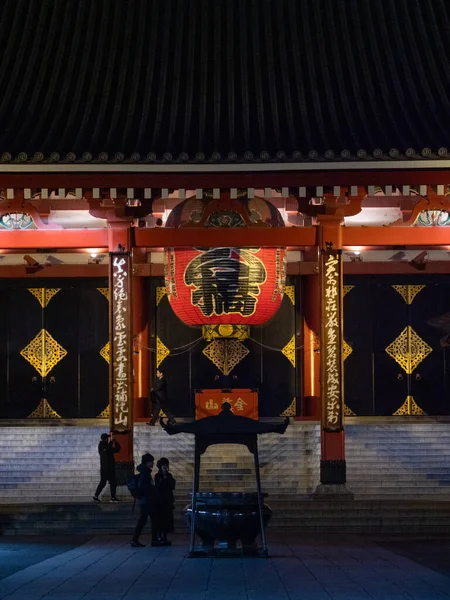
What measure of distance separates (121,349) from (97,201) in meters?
2.47

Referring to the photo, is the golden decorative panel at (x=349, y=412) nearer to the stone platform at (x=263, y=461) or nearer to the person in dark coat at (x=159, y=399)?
the stone platform at (x=263, y=461)

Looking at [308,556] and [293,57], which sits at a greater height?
[293,57]

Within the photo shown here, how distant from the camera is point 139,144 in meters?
18.5

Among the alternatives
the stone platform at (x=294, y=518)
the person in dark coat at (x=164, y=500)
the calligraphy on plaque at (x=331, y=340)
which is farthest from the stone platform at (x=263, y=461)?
the person in dark coat at (x=164, y=500)

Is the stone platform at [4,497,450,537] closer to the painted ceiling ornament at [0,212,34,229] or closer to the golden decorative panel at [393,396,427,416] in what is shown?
the painted ceiling ornament at [0,212,34,229]

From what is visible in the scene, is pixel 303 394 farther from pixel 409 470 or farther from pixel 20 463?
pixel 20 463

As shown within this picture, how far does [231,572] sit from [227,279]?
6801mm

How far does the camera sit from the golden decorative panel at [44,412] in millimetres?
26969

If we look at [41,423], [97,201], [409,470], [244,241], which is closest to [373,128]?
[244,241]

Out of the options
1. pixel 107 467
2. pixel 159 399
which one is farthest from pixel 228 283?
pixel 159 399

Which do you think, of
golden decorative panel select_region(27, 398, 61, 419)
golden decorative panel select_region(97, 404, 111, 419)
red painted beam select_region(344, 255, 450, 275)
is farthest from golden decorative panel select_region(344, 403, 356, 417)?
golden decorative panel select_region(27, 398, 61, 419)

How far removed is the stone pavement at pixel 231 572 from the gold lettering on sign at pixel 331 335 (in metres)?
2.96

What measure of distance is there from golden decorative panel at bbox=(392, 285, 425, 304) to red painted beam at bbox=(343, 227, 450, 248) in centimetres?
705

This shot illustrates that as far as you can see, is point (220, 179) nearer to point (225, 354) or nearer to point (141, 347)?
point (141, 347)
